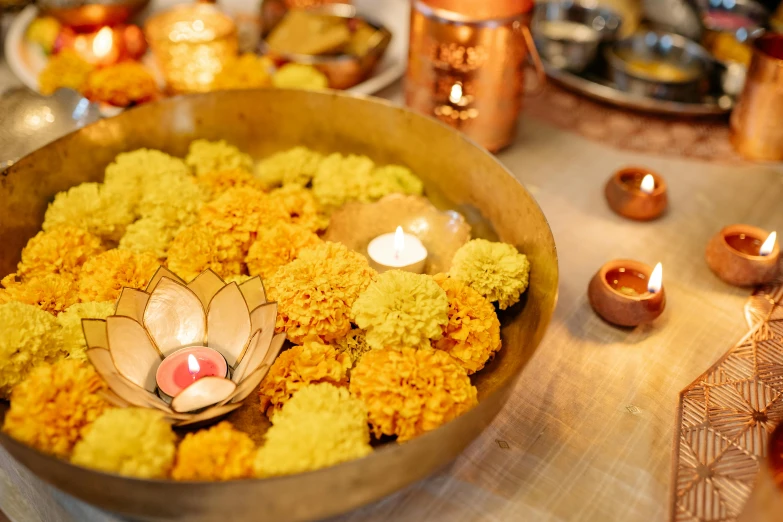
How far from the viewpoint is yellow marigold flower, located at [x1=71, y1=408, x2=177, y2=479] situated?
0.63m

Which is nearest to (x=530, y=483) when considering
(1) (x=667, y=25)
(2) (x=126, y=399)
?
(2) (x=126, y=399)

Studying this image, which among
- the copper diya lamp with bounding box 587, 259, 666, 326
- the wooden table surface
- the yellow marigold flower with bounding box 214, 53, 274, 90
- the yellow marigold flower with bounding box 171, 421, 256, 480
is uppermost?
the yellow marigold flower with bounding box 214, 53, 274, 90

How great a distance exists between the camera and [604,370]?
899 millimetres

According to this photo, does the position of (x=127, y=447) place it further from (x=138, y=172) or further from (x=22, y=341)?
(x=138, y=172)

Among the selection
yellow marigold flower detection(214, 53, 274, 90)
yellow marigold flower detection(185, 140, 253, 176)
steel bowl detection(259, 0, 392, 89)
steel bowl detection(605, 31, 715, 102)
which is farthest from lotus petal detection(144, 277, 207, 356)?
steel bowl detection(605, 31, 715, 102)

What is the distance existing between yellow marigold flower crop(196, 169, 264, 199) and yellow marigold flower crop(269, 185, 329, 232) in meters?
0.05

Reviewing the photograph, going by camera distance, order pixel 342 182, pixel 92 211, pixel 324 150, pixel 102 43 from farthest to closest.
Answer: pixel 102 43, pixel 324 150, pixel 342 182, pixel 92 211

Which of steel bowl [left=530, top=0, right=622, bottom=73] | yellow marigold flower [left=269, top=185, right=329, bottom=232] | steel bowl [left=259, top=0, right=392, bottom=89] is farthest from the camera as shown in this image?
steel bowl [left=530, top=0, right=622, bottom=73]

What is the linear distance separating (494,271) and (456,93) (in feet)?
1.54

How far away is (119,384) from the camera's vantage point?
72 cm

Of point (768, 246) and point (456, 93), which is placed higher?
point (456, 93)

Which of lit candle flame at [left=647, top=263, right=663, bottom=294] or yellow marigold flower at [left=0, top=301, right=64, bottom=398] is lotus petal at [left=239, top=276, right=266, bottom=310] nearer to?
yellow marigold flower at [left=0, top=301, right=64, bottom=398]

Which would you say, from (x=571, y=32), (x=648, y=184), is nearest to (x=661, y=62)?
(x=571, y=32)

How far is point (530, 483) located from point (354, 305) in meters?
0.30
